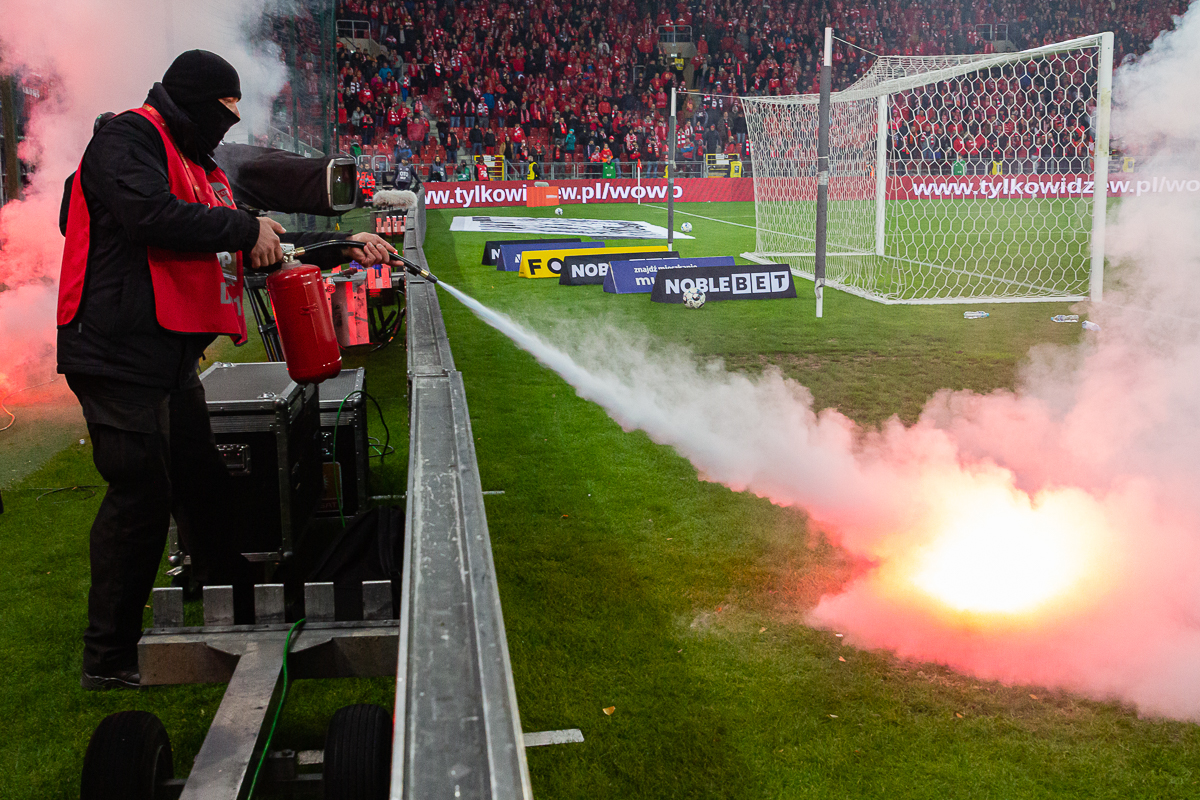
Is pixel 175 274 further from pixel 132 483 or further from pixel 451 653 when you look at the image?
pixel 451 653

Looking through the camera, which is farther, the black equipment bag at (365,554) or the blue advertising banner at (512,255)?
the blue advertising banner at (512,255)

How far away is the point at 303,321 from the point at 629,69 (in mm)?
37293

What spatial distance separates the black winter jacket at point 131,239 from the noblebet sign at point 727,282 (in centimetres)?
915

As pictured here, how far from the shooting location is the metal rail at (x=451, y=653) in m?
1.33

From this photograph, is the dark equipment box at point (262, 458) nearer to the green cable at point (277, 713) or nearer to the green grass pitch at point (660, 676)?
the green grass pitch at point (660, 676)

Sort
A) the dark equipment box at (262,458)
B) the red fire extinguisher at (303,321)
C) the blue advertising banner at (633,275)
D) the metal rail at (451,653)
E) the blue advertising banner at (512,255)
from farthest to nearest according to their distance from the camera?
1. the blue advertising banner at (512,255)
2. the blue advertising banner at (633,275)
3. the dark equipment box at (262,458)
4. the red fire extinguisher at (303,321)
5. the metal rail at (451,653)

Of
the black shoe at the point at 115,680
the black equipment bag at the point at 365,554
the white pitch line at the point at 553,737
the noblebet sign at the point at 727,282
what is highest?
the noblebet sign at the point at 727,282

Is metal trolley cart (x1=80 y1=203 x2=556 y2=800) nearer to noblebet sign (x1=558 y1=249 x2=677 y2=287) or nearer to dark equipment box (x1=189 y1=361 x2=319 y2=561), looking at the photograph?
dark equipment box (x1=189 y1=361 x2=319 y2=561)

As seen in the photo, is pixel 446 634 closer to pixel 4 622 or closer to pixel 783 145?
pixel 4 622

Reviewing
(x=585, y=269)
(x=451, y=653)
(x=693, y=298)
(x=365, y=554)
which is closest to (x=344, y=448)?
(x=365, y=554)

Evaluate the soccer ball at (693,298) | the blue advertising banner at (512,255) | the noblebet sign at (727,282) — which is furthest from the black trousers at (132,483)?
the blue advertising banner at (512,255)

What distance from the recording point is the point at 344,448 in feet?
15.5

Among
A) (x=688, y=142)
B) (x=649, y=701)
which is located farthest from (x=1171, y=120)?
(x=688, y=142)

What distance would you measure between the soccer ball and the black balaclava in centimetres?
878
